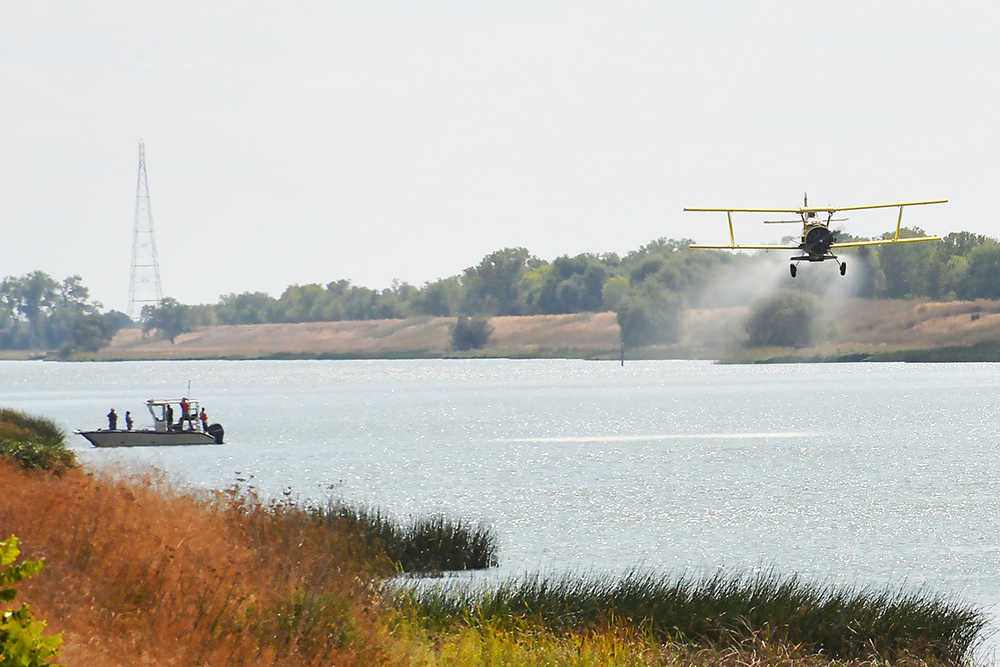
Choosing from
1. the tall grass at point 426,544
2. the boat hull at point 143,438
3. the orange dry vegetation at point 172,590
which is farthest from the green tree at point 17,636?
the boat hull at point 143,438

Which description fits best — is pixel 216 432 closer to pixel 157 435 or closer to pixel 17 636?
pixel 157 435

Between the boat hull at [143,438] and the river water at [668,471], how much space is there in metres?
1.26

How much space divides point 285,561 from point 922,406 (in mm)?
118624

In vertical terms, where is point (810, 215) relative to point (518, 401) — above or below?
above

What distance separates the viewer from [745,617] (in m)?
23.3

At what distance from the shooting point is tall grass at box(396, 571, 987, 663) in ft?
74.8

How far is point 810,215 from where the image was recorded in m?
49.9

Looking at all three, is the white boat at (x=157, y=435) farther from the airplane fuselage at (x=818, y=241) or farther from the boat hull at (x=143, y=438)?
the airplane fuselage at (x=818, y=241)

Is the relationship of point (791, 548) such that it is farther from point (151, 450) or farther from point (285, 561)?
point (151, 450)

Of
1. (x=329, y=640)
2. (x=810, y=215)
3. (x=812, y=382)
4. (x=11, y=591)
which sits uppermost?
(x=810, y=215)

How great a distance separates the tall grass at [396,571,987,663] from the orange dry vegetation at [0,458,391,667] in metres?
2.51

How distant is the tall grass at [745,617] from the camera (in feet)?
74.8

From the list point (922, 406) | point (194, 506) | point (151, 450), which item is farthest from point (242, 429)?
point (194, 506)

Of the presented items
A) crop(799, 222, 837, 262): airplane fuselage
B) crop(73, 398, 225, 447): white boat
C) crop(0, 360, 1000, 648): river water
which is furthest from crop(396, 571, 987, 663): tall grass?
crop(73, 398, 225, 447): white boat
